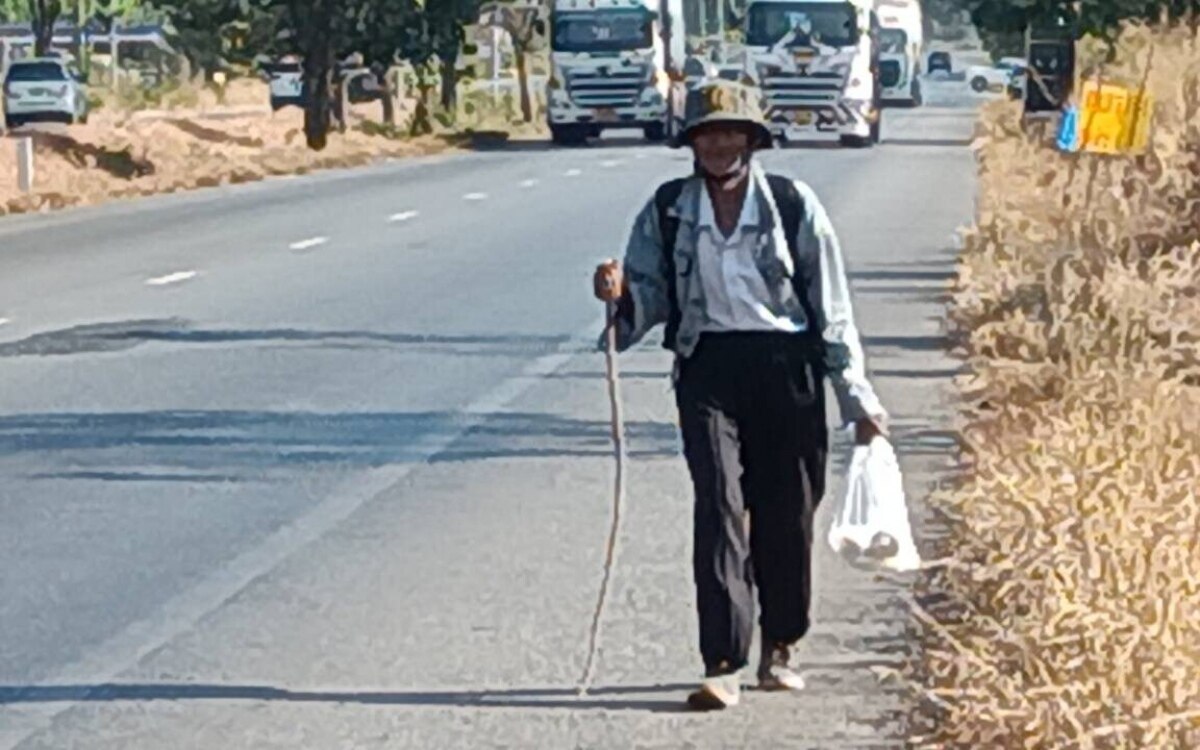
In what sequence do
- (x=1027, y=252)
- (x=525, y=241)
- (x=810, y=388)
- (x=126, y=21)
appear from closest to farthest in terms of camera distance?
(x=810, y=388) → (x=1027, y=252) → (x=525, y=241) → (x=126, y=21)

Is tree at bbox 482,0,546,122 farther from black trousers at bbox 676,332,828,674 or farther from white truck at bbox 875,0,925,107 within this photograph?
black trousers at bbox 676,332,828,674

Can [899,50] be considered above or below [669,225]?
below

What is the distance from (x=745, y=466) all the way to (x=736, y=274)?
1.76ft

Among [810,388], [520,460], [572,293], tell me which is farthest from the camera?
[572,293]

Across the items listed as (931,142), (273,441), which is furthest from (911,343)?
(931,142)

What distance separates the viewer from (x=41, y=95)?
71562 mm

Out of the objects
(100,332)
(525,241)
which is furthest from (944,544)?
(525,241)

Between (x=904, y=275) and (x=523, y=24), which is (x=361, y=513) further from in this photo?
(x=523, y=24)

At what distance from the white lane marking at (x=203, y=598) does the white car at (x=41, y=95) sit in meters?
56.8

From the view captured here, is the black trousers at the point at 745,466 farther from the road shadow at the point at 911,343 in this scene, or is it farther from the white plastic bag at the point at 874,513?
the road shadow at the point at 911,343

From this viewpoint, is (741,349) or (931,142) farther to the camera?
(931,142)

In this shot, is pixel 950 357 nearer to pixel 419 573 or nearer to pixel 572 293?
pixel 572 293

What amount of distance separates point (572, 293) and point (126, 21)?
370ft

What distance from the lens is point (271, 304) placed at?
874 inches
